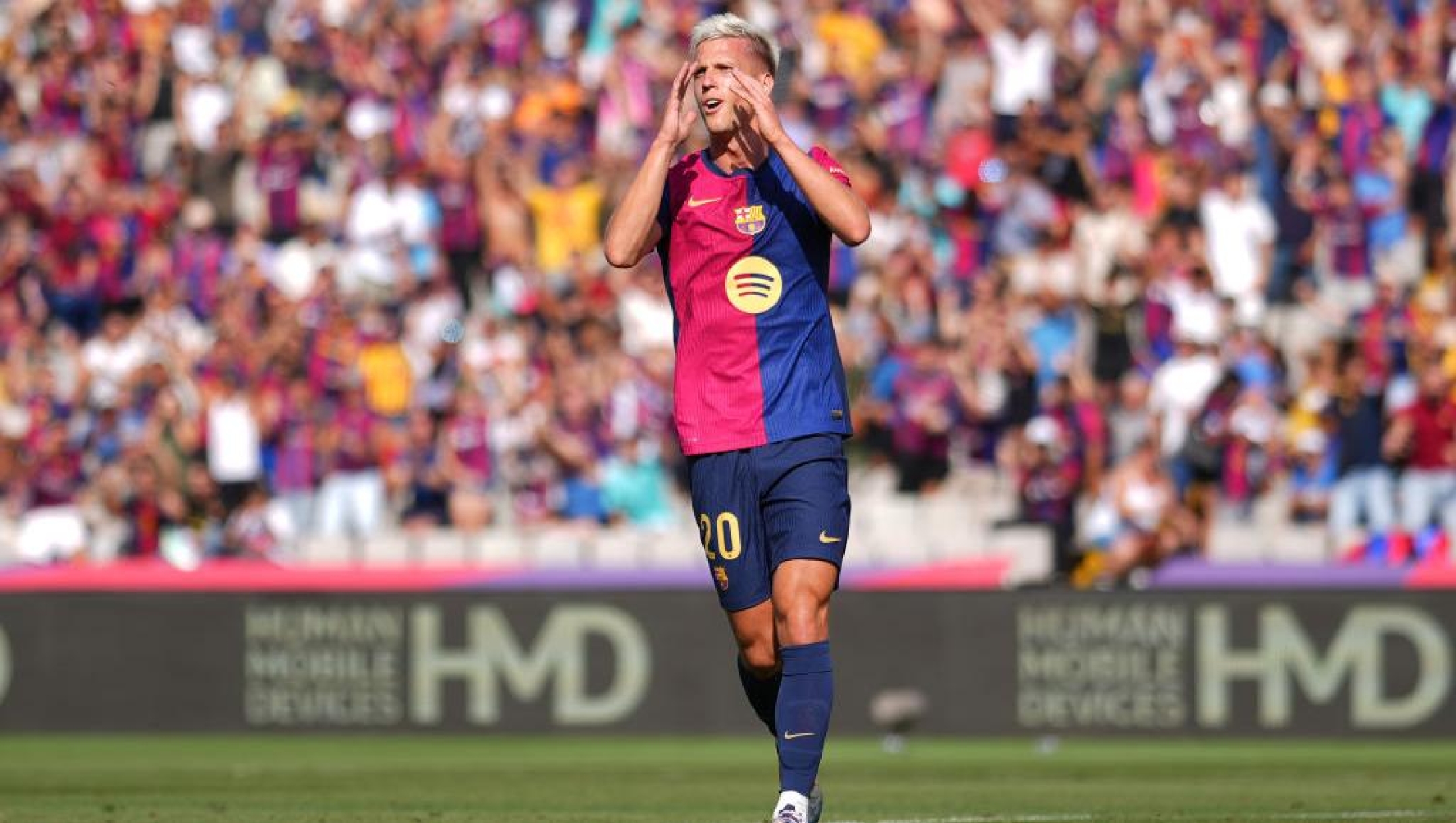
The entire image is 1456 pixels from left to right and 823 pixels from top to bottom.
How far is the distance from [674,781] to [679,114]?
17.3ft

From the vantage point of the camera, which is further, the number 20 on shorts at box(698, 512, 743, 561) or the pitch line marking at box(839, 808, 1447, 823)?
the pitch line marking at box(839, 808, 1447, 823)

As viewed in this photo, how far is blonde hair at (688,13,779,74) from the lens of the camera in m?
7.87

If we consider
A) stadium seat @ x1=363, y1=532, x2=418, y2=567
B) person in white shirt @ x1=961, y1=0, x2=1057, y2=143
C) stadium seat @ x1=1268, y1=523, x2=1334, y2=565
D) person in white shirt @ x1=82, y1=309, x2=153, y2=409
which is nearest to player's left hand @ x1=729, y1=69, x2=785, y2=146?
stadium seat @ x1=1268, y1=523, x2=1334, y2=565

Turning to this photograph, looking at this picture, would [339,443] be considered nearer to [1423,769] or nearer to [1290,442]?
[1290,442]

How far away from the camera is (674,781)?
40.6 ft

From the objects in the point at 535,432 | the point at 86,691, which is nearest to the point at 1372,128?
the point at 535,432

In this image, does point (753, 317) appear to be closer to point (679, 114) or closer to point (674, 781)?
point (679, 114)

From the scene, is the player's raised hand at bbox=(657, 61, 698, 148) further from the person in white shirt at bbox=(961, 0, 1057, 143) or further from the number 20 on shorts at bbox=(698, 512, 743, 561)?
the person in white shirt at bbox=(961, 0, 1057, 143)

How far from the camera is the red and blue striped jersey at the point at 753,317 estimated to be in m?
7.84

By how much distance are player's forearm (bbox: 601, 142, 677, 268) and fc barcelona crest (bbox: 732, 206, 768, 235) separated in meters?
0.25

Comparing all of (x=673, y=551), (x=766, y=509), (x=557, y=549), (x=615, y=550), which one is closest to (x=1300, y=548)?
(x=673, y=551)

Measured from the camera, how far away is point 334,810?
33.4 feet

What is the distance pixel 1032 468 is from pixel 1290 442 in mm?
1965

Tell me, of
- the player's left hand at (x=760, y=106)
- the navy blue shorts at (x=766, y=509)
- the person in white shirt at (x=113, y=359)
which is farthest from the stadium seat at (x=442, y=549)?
the player's left hand at (x=760, y=106)
